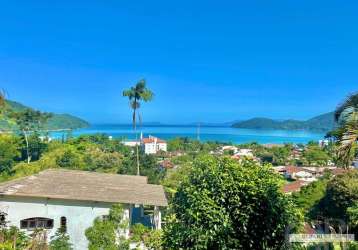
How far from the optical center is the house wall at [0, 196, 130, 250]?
46.0ft

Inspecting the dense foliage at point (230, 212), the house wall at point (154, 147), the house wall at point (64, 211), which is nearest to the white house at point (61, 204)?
the house wall at point (64, 211)

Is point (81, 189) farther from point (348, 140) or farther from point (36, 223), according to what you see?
point (348, 140)

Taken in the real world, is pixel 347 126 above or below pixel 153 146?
below

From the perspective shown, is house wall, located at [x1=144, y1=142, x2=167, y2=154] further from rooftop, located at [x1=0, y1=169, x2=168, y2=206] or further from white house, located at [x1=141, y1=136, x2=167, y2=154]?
rooftop, located at [x1=0, y1=169, x2=168, y2=206]

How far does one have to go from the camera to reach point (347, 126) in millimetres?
6078

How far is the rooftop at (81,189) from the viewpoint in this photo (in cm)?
1410

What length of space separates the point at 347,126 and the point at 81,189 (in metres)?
11.6

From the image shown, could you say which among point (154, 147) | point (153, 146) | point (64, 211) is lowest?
point (64, 211)

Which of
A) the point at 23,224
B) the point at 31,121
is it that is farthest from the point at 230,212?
the point at 31,121

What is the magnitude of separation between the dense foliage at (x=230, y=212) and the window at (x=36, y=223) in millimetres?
7967

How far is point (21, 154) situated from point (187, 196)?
2194 inches

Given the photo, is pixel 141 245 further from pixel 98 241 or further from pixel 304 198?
pixel 304 198

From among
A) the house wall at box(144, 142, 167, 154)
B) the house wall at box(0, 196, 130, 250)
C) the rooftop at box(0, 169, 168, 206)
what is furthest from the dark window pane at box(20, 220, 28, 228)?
the house wall at box(144, 142, 167, 154)

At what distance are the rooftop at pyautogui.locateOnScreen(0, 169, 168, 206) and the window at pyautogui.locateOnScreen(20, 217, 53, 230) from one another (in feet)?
3.55
